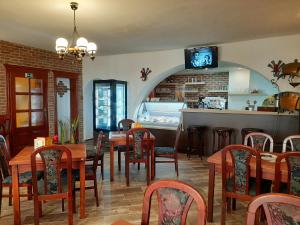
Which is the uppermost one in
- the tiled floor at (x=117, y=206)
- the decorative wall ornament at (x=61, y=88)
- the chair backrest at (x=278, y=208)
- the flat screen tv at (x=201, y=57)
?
the flat screen tv at (x=201, y=57)

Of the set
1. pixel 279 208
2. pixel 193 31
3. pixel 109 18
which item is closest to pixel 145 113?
pixel 193 31

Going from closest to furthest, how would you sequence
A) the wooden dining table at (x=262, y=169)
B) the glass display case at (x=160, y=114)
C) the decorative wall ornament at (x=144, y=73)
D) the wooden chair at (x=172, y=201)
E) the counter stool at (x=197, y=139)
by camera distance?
the wooden chair at (x=172, y=201) < the wooden dining table at (x=262, y=169) < the counter stool at (x=197, y=139) < the glass display case at (x=160, y=114) < the decorative wall ornament at (x=144, y=73)

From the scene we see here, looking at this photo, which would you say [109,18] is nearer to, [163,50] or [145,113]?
[163,50]

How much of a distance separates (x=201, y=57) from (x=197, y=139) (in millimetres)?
1957

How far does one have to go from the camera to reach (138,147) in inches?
152

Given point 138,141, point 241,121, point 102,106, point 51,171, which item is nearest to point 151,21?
point 138,141

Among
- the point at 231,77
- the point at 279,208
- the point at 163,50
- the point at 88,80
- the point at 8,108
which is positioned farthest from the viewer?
the point at 231,77

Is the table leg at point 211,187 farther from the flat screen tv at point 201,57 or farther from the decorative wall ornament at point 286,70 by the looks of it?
the flat screen tv at point 201,57

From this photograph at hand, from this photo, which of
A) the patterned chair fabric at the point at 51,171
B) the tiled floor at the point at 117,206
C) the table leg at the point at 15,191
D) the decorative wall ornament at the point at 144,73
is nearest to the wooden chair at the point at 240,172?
the tiled floor at the point at 117,206

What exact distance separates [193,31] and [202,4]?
4.21 ft

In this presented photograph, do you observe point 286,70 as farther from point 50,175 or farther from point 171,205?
point 50,175

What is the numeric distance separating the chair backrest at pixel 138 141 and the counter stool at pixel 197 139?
1.89m

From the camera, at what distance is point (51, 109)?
6.28m

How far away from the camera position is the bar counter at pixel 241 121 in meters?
4.87
